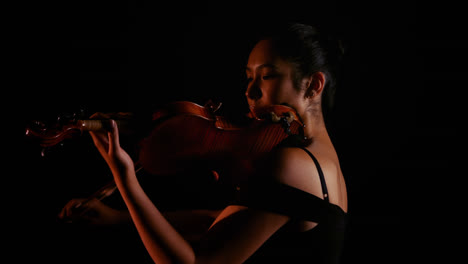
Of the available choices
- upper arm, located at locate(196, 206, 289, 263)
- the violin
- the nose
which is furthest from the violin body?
upper arm, located at locate(196, 206, 289, 263)

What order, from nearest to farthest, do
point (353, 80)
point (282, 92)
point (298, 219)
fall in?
point (298, 219), point (282, 92), point (353, 80)

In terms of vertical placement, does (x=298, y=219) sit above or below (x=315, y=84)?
below

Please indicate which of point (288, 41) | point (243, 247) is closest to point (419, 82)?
point (288, 41)

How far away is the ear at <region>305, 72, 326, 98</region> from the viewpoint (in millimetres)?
1181

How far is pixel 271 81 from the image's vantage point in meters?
1.14

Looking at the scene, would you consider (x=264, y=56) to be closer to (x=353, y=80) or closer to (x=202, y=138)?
(x=202, y=138)

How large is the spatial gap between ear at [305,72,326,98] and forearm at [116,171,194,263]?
62cm

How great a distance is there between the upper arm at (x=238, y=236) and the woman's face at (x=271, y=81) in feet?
1.29

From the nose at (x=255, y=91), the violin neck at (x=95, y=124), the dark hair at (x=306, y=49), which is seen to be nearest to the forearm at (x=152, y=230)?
the violin neck at (x=95, y=124)

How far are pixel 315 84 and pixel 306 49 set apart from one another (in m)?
0.12

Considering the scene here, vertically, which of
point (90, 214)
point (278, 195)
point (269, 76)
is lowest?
point (90, 214)

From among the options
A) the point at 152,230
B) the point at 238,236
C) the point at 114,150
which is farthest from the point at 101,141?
the point at 238,236

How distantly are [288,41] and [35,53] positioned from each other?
0.97 meters

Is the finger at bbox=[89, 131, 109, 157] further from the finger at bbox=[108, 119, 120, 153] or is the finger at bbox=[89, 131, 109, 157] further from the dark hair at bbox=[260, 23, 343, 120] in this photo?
the dark hair at bbox=[260, 23, 343, 120]
